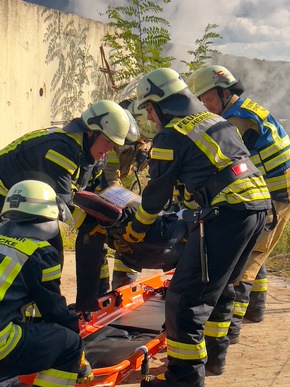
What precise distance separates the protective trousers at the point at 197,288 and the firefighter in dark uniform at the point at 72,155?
904 millimetres

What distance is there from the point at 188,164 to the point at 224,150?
0.24 metres

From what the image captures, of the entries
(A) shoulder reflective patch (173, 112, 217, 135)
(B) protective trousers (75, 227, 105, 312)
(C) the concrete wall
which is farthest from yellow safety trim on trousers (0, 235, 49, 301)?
(C) the concrete wall

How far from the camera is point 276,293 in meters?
6.60

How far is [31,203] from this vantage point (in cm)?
357

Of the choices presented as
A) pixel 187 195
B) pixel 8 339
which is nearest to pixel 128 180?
pixel 187 195

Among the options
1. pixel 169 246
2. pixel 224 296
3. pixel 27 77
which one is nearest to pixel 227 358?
pixel 224 296

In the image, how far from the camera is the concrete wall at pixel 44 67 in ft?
26.5

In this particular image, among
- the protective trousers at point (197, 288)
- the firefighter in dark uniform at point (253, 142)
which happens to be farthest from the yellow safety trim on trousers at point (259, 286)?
the protective trousers at point (197, 288)

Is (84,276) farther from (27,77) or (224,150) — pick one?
(27,77)

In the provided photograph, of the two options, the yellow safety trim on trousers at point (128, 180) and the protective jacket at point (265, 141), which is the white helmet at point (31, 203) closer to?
the protective jacket at point (265, 141)

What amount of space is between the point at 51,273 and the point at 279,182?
2.43 m

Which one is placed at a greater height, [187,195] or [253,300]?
[187,195]

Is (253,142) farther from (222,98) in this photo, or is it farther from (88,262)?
(88,262)

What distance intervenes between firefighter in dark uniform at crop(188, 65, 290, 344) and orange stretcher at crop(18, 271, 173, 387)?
694 millimetres
